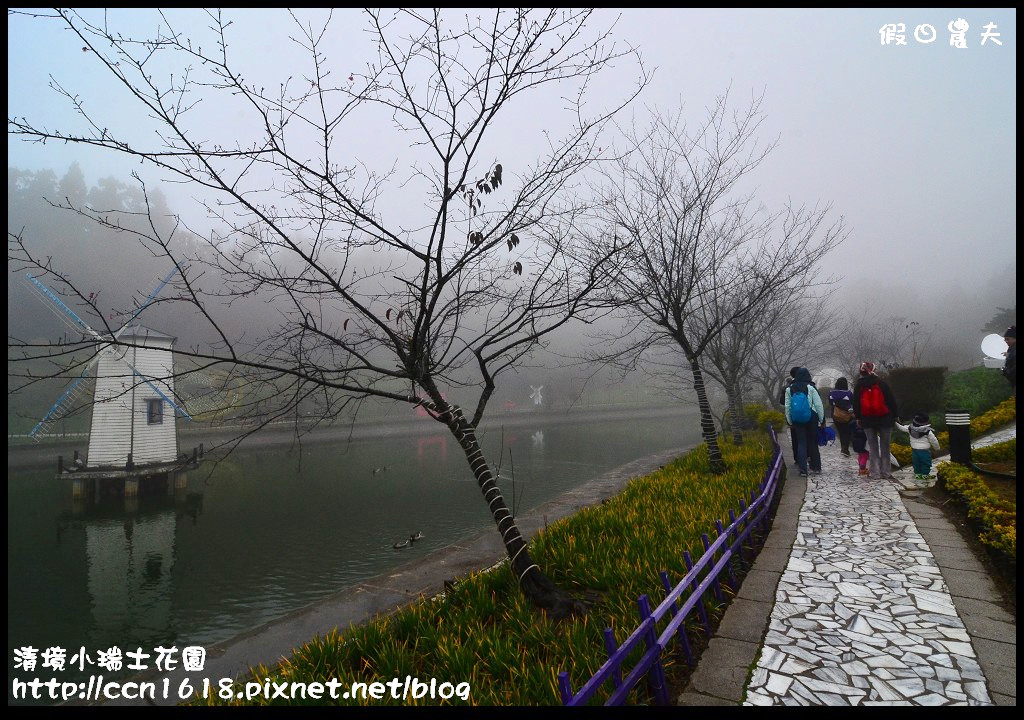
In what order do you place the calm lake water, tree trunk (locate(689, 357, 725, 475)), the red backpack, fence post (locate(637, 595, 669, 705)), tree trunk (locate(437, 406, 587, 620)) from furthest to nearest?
tree trunk (locate(689, 357, 725, 475)) → the calm lake water → the red backpack → tree trunk (locate(437, 406, 587, 620)) → fence post (locate(637, 595, 669, 705))

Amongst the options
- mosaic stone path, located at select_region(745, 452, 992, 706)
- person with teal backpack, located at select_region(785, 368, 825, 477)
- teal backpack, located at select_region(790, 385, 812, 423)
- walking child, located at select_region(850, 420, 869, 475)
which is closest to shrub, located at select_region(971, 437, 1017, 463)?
walking child, located at select_region(850, 420, 869, 475)

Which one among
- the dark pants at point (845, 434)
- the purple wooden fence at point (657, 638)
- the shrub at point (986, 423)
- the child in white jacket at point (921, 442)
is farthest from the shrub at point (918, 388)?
the purple wooden fence at point (657, 638)

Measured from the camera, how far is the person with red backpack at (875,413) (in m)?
8.88

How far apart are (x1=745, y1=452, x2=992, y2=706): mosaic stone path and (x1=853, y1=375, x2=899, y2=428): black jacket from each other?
2.35 meters

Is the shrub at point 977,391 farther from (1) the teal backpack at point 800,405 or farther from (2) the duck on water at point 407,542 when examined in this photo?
(2) the duck on water at point 407,542

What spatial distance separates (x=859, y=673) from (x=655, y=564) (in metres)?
2.12

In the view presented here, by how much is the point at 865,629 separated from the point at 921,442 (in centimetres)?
581

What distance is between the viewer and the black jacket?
8.89 metres

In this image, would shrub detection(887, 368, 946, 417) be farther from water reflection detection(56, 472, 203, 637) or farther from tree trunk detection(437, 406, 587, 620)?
water reflection detection(56, 472, 203, 637)

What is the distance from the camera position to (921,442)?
8.73 m

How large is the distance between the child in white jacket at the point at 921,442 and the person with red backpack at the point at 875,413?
36cm

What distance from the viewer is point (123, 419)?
74.1 ft

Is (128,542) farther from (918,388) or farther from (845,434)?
(918,388)
